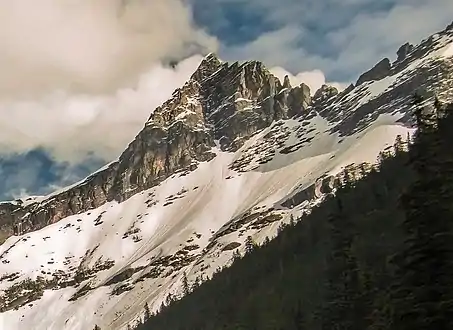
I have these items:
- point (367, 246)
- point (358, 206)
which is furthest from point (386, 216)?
point (367, 246)

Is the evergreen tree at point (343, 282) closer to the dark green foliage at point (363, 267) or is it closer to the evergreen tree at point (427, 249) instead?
the dark green foliage at point (363, 267)

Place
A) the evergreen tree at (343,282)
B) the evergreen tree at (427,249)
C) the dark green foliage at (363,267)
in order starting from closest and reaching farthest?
the evergreen tree at (427,249) < the dark green foliage at (363,267) < the evergreen tree at (343,282)

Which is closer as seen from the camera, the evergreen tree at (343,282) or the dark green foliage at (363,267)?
the dark green foliage at (363,267)

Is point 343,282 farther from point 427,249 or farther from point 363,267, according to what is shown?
point 427,249

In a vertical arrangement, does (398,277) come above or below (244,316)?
below

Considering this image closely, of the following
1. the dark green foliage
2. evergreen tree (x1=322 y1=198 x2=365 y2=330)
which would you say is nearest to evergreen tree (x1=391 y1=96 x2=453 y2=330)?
the dark green foliage

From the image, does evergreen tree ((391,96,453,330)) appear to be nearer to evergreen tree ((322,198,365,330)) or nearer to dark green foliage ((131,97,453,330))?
dark green foliage ((131,97,453,330))

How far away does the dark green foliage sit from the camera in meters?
26.3

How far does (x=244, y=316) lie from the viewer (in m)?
118

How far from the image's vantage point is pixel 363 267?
190ft

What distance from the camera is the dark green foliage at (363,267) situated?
86.4 ft

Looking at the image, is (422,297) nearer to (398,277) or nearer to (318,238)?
(398,277)

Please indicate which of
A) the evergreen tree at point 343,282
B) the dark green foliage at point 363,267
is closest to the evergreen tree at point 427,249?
the dark green foliage at point 363,267

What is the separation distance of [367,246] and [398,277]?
249ft
